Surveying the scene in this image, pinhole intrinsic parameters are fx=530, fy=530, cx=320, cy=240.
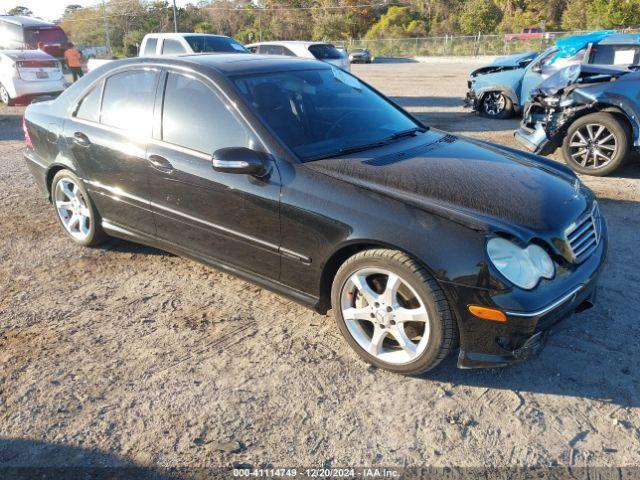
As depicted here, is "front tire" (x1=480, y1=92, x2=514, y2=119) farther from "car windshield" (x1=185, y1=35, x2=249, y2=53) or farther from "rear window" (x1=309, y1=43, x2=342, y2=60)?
"car windshield" (x1=185, y1=35, x2=249, y2=53)

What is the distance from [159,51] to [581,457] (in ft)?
42.7

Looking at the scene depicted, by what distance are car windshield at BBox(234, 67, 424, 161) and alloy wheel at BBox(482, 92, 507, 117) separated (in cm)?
765

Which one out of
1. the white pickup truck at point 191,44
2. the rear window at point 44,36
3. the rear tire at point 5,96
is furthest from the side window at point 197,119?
the rear window at point 44,36

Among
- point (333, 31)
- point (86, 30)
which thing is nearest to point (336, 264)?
point (333, 31)

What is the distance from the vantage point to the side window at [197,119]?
3369 millimetres

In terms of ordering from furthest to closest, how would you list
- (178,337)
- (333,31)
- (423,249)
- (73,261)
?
(333,31), (73,261), (178,337), (423,249)

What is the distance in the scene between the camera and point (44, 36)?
17.9m

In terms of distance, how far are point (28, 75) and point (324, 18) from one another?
171 ft

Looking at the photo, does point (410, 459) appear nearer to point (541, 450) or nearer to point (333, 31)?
point (541, 450)

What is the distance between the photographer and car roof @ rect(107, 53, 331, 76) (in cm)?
365

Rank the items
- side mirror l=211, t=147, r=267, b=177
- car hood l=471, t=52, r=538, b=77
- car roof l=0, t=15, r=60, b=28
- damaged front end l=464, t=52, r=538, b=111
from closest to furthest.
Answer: side mirror l=211, t=147, r=267, b=177 → damaged front end l=464, t=52, r=538, b=111 → car hood l=471, t=52, r=538, b=77 → car roof l=0, t=15, r=60, b=28

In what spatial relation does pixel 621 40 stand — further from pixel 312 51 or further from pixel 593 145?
pixel 312 51

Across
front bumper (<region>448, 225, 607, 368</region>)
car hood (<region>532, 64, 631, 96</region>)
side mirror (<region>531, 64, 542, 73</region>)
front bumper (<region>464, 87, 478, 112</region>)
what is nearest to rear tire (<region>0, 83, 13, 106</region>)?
front bumper (<region>464, 87, 478, 112</region>)

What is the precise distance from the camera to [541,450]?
7.95 feet
